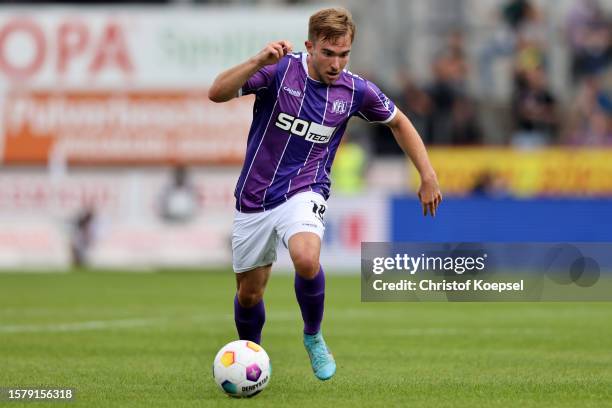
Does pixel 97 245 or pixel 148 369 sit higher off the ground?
pixel 148 369

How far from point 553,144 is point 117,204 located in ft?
27.5

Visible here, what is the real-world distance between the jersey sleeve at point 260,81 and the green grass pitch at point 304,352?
1814 millimetres

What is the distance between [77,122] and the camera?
26.1 m

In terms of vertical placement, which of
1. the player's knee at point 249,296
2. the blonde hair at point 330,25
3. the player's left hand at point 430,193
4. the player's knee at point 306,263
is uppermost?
the blonde hair at point 330,25

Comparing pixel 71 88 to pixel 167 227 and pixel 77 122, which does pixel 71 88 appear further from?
pixel 167 227

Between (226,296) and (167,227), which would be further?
(167,227)

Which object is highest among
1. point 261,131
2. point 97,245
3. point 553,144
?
point 261,131

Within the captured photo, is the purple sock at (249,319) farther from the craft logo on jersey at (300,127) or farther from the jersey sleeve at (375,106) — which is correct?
the jersey sleeve at (375,106)

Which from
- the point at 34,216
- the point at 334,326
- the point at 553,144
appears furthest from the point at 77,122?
the point at 334,326

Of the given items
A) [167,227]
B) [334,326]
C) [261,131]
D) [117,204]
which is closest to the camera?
[261,131]

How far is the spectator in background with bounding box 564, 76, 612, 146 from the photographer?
24.3m

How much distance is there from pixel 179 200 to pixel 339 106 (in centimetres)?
1636

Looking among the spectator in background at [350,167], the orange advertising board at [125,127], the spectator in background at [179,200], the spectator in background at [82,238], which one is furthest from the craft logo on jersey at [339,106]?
the orange advertising board at [125,127]

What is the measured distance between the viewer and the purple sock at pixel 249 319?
8.46 m
